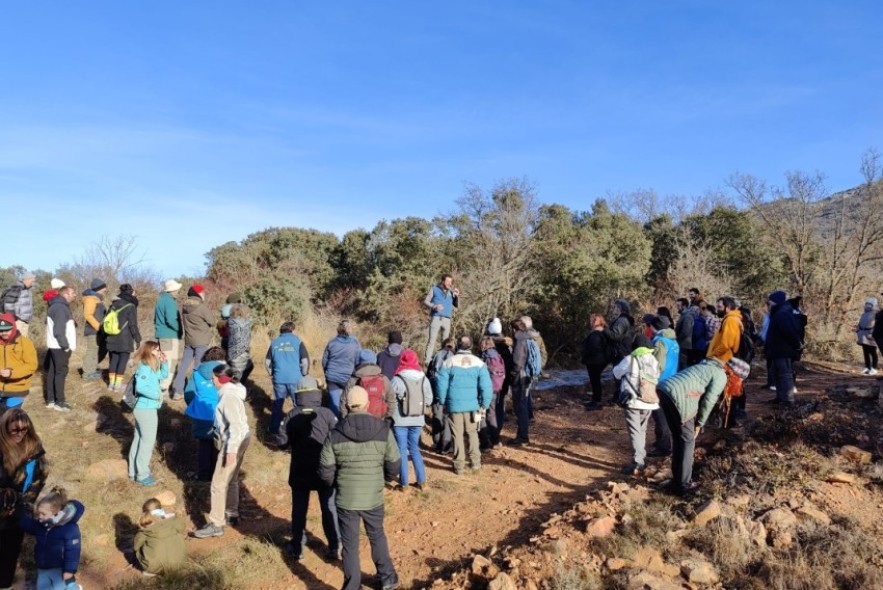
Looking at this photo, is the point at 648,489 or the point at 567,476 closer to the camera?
the point at 648,489

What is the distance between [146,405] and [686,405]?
19.8ft

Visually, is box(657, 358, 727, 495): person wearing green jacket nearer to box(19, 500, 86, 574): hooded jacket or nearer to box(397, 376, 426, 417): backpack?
box(397, 376, 426, 417): backpack

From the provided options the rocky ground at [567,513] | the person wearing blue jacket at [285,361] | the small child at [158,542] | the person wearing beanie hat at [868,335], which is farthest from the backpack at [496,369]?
the person wearing beanie hat at [868,335]

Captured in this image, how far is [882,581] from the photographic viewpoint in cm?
421

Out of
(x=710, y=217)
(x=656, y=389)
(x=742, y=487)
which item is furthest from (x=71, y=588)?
(x=710, y=217)

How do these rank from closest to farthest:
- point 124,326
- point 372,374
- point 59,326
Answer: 1. point 372,374
2. point 59,326
3. point 124,326

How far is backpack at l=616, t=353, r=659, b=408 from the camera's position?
22.0 feet

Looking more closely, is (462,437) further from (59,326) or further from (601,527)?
(59,326)

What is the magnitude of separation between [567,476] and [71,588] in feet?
17.7

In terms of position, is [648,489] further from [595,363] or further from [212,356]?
[212,356]

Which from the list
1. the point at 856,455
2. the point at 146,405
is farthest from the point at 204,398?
the point at 856,455

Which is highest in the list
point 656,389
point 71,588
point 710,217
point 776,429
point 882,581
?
point 710,217

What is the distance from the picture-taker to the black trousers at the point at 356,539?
15.1 ft

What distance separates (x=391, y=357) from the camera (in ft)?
25.9
